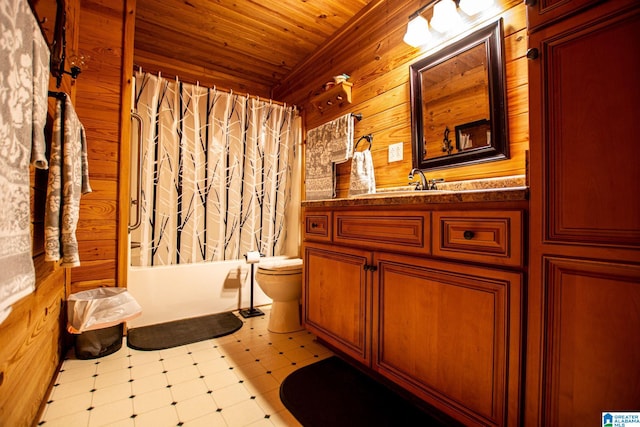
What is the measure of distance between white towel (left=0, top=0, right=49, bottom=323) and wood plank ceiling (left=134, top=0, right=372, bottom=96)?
1.88 metres

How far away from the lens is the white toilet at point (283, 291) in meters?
1.99

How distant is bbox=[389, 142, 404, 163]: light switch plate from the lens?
6.45ft

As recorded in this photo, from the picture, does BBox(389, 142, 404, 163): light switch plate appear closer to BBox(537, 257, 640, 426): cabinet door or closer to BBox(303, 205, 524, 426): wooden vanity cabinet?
BBox(303, 205, 524, 426): wooden vanity cabinet

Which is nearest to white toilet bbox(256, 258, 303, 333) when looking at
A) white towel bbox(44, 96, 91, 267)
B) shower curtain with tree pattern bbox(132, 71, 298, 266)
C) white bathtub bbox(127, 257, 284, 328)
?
white bathtub bbox(127, 257, 284, 328)

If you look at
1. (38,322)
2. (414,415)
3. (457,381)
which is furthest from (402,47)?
(38,322)

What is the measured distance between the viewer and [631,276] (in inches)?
27.1

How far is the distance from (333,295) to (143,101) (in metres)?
1.96

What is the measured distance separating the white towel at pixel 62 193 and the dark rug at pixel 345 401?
107 centimetres

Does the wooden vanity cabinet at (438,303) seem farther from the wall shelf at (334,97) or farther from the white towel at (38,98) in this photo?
the wall shelf at (334,97)

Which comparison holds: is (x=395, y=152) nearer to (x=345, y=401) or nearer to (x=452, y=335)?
(x=452, y=335)

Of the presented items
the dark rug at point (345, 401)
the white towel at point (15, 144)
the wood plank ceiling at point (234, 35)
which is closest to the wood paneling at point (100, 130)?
the wood plank ceiling at point (234, 35)

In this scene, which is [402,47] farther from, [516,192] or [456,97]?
[516,192]

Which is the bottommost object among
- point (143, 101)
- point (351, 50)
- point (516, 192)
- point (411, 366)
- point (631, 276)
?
point (411, 366)

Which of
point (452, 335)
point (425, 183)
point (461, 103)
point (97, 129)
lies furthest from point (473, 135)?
point (97, 129)
